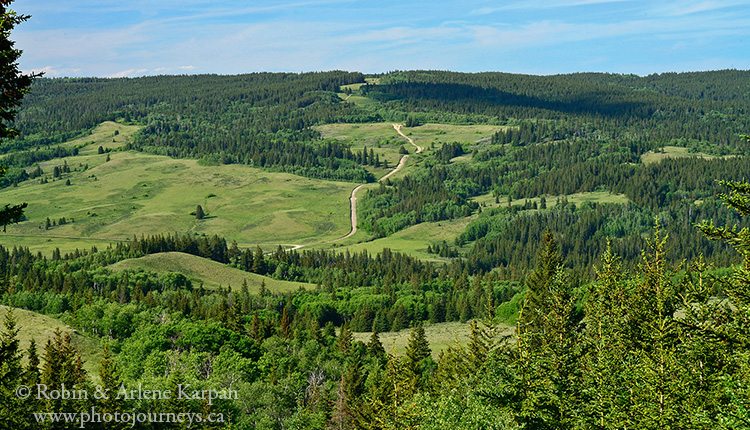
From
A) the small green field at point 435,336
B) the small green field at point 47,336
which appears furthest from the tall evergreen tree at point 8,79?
the small green field at point 435,336

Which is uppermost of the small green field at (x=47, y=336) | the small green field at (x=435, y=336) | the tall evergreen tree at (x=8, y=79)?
the tall evergreen tree at (x=8, y=79)

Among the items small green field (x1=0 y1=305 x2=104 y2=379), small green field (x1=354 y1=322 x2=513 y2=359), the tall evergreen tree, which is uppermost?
the tall evergreen tree

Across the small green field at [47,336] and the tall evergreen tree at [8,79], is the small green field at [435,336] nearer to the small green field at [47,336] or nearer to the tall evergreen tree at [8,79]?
the small green field at [47,336]

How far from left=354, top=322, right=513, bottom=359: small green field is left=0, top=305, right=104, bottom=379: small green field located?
59.3 meters

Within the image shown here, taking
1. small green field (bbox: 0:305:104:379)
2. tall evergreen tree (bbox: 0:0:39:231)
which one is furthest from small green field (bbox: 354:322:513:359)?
tall evergreen tree (bbox: 0:0:39:231)

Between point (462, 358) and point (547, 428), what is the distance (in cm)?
4165

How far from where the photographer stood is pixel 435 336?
165m

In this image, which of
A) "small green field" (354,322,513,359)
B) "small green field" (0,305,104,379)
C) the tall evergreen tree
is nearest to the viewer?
the tall evergreen tree

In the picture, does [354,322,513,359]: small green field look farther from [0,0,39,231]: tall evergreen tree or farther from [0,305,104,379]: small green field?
[0,0,39,231]: tall evergreen tree

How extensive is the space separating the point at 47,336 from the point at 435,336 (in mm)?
88985

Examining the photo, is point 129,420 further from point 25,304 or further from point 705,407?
point 25,304

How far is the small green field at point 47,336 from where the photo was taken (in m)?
97.1

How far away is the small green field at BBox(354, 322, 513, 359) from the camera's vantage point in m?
148

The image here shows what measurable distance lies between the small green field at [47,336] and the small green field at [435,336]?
59263 mm
